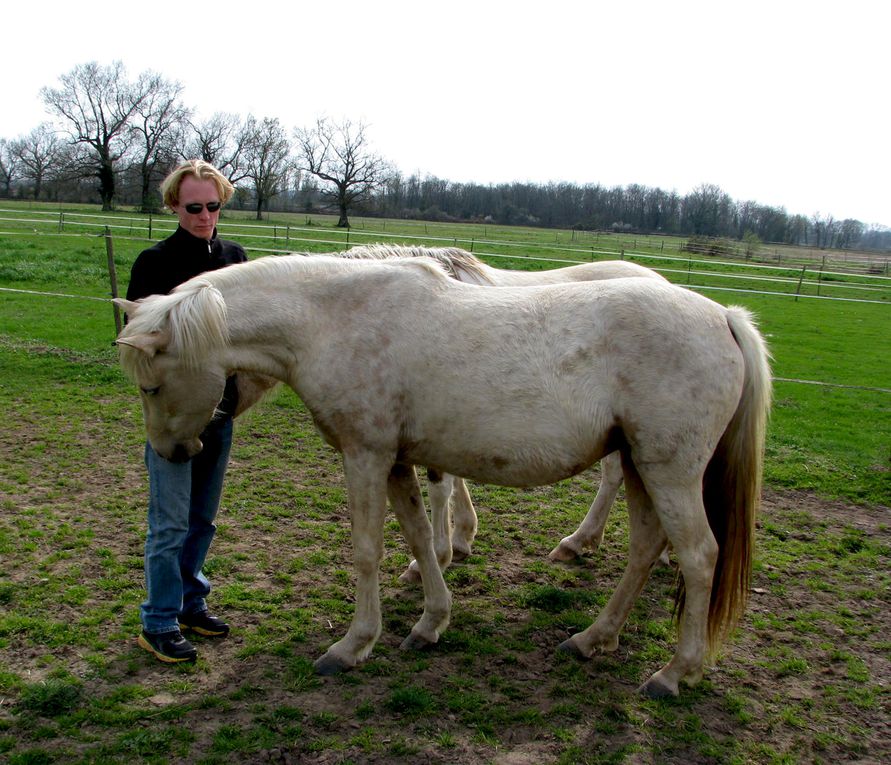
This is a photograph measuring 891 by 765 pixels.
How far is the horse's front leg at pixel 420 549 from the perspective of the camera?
3.48 metres

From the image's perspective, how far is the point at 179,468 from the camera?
10.6 feet

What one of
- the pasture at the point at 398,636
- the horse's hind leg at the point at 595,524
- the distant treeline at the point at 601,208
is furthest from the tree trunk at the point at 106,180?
the horse's hind leg at the point at 595,524

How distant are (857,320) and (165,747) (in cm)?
1959

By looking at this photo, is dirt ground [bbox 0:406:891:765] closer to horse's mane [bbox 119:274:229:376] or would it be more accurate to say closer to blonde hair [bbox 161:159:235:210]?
horse's mane [bbox 119:274:229:376]

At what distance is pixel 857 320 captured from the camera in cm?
1784

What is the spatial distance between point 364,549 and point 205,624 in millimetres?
967

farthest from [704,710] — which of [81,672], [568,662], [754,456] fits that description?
[81,672]

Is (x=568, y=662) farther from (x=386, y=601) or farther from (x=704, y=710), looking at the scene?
(x=386, y=601)

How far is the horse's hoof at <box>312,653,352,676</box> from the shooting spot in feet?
10.6

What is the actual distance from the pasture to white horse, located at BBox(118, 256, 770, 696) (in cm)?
35

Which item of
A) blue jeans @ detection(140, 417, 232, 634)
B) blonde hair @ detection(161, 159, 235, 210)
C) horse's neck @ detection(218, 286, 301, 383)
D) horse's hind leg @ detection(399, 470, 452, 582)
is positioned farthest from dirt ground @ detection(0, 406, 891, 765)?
blonde hair @ detection(161, 159, 235, 210)

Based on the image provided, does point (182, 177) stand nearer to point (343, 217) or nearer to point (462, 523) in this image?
point (462, 523)

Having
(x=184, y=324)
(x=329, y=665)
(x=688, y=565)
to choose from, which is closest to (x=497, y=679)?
(x=329, y=665)

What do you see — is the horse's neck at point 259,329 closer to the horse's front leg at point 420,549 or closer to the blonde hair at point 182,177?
the blonde hair at point 182,177
